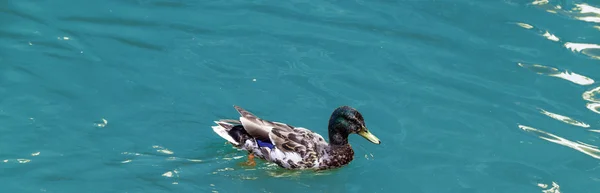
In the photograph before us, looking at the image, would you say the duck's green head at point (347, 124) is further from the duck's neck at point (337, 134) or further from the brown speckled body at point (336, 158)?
the brown speckled body at point (336, 158)

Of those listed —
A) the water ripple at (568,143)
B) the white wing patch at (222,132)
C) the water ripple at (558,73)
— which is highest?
the white wing patch at (222,132)

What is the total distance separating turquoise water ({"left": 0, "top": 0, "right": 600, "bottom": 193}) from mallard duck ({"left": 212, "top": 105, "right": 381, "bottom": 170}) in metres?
0.16

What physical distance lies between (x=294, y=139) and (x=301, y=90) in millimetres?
1353

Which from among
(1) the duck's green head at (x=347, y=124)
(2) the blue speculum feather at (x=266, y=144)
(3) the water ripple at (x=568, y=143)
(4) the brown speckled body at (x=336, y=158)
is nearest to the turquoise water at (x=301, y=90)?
(3) the water ripple at (x=568, y=143)

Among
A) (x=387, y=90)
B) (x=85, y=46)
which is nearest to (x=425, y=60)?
(x=387, y=90)

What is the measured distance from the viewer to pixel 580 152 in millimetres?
12953

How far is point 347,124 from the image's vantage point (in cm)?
1271

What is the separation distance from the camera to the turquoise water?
12.2 m

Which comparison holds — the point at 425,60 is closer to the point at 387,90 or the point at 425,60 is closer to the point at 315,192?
the point at 387,90

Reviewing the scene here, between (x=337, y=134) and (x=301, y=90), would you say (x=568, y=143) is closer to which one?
(x=337, y=134)

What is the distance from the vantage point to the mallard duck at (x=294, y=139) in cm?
1267

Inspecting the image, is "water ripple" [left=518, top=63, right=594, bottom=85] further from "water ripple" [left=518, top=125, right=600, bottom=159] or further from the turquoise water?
"water ripple" [left=518, top=125, right=600, bottom=159]

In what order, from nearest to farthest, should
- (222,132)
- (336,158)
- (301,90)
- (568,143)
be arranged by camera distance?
1. (222,132)
2. (336,158)
3. (568,143)
4. (301,90)

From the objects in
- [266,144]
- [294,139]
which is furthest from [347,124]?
[266,144]
